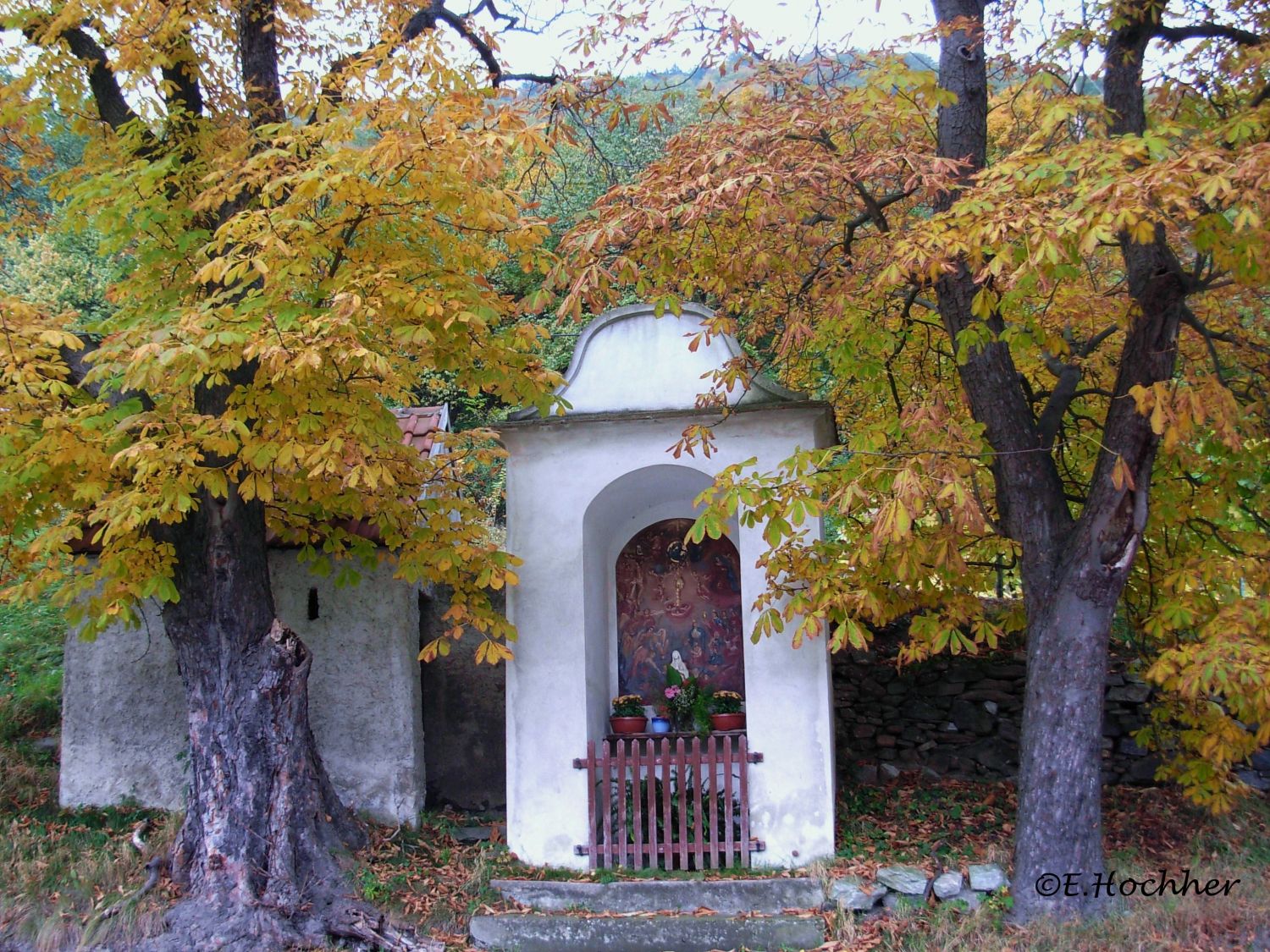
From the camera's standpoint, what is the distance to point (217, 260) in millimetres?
6023

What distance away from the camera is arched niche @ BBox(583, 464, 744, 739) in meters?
8.60

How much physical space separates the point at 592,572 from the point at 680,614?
1334 millimetres

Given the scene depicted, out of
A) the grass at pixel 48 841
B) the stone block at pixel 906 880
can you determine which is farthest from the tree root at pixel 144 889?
the stone block at pixel 906 880

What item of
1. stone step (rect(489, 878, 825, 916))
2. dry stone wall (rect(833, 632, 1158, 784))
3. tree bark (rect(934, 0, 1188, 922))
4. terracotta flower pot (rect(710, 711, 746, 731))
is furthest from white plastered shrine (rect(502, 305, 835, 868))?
dry stone wall (rect(833, 632, 1158, 784))

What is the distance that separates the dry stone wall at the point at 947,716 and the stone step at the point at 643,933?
3.02 m

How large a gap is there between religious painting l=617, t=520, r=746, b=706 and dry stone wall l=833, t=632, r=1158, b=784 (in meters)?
1.26

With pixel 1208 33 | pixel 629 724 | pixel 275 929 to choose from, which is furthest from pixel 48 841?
pixel 1208 33

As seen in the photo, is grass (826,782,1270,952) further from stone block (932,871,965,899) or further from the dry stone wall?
the dry stone wall

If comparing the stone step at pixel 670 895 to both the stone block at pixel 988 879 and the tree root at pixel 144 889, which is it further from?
the tree root at pixel 144 889

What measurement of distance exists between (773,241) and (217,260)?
435 centimetres

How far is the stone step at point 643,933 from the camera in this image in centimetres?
681

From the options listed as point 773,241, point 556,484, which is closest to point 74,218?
point 556,484

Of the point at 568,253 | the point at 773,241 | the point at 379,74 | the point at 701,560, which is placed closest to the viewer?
the point at 379,74

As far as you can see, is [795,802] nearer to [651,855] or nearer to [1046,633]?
[651,855]
